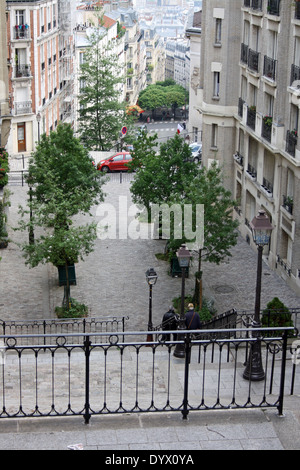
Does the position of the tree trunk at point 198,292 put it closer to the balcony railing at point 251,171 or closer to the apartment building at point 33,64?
the balcony railing at point 251,171

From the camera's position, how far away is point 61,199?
91.4 ft

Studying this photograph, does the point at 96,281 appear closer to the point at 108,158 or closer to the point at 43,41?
the point at 108,158

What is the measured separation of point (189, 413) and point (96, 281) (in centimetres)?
1789

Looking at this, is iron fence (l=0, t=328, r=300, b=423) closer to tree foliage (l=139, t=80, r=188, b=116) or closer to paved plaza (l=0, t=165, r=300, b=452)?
paved plaza (l=0, t=165, r=300, b=452)

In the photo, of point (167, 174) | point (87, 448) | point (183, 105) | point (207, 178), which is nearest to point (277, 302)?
point (207, 178)

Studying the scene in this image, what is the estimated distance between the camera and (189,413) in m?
13.3

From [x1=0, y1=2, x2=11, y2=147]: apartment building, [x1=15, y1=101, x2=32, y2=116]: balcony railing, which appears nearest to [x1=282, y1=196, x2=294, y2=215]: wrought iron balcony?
[x1=0, y1=2, x2=11, y2=147]: apartment building

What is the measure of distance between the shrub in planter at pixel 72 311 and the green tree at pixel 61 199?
0.30 m

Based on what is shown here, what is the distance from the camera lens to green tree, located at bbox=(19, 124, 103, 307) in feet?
85.1

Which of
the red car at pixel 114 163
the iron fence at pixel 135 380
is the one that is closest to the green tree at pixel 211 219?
the iron fence at pixel 135 380

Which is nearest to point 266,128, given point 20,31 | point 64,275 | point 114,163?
point 64,275

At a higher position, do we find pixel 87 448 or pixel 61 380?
pixel 87 448

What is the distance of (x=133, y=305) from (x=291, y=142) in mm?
8623

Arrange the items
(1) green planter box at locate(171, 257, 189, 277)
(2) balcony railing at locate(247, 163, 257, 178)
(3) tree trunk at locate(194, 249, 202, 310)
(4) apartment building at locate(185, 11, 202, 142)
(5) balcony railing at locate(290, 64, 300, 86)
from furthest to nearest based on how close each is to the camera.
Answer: (4) apartment building at locate(185, 11, 202, 142)
(2) balcony railing at locate(247, 163, 257, 178)
(1) green planter box at locate(171, 257, 189, 277)
(5) balcony railing at locate(290, 64, 300, 86)
(3) tree trunk at locate(194, 249, 202, 310)
